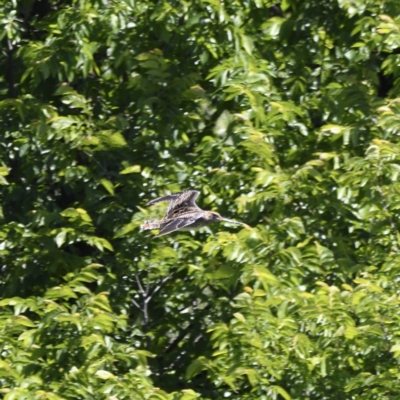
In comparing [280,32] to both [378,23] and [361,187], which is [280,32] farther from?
[361,187]

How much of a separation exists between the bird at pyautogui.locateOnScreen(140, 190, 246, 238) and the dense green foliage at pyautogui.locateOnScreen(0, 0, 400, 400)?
8.2 inches

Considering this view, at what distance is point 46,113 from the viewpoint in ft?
21.1

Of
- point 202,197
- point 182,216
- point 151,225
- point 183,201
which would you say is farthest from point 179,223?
point 202,197

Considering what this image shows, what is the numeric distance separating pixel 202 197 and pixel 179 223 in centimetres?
113

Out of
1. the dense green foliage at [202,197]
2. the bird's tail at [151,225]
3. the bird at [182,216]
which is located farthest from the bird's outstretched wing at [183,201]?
the dense green foliage at [202,197]

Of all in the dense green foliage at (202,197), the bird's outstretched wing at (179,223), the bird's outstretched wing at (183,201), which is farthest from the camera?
the dense green foliage at (202,197)

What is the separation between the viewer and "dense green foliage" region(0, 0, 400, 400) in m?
5.80

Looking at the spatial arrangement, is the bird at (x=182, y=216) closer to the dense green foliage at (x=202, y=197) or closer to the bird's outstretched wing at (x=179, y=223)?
the bird's outstretched wing at (x=179, y=223)

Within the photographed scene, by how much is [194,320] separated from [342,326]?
122 cm

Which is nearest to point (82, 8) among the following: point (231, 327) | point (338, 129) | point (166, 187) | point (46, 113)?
point (46, 113)

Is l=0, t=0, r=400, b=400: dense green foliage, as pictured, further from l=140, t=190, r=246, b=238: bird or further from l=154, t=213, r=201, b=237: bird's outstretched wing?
l=154, t=213, r=201, b=237: bird's outstretched wing

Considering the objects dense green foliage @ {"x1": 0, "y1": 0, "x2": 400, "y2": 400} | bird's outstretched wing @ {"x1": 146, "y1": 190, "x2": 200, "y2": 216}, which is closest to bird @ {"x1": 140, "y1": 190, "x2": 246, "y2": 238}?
bird's outstretched wing @ {"x1": 146, "y1": 190, "x2": 200, "y2": 216}

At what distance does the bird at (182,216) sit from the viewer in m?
5.42

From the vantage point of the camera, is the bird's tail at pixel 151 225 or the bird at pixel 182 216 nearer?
the bird at pixel 182 216
